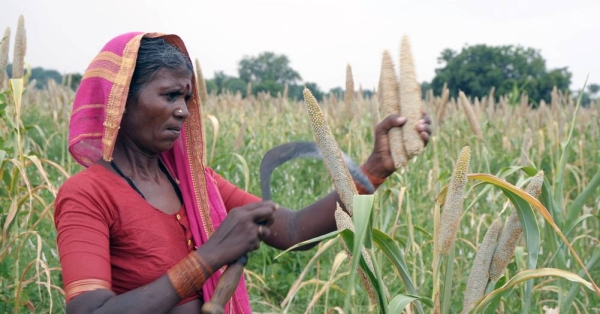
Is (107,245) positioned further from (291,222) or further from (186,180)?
(291,222)

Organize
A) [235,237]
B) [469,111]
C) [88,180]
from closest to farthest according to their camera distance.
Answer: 1. [235,237]
2. [88,180]
3. [469,111]

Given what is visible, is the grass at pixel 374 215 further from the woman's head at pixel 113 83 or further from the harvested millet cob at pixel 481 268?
the woman's head at pixel 113 83

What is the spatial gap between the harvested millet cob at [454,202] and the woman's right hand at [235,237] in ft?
1.34

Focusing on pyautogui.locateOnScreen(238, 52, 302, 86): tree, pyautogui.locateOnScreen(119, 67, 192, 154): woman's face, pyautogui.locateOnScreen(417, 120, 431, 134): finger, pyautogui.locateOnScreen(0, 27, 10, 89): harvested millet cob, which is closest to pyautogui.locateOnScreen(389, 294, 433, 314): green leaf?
pyautogui.locateOnScreen(417, 120, 431, 134): finger

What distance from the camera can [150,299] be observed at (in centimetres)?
156

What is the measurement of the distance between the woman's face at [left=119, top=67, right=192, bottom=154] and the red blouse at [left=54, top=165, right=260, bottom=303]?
129 mm

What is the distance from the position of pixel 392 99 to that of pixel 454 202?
0.25 metres

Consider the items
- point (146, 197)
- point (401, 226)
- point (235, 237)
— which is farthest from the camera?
point (401, 226)

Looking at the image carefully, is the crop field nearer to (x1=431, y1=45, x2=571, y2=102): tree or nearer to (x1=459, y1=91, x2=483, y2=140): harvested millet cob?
(x1=459, y1=91, x2=483, y2=140): harvested millet cob

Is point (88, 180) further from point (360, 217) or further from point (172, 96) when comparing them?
point (360, 217)

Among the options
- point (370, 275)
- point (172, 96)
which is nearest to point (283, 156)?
point (172, 96)

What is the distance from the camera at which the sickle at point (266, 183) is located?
1.58 metres

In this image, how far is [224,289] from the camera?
1594 millimetres

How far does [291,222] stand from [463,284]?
146cm
